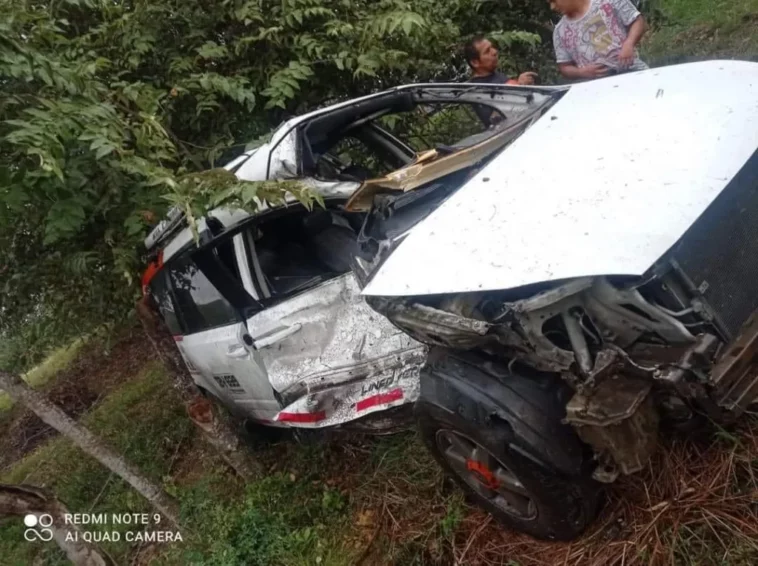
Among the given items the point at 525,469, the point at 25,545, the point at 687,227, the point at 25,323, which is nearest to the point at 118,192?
the point at 25,323

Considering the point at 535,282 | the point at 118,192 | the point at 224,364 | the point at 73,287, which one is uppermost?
the point at 118,192

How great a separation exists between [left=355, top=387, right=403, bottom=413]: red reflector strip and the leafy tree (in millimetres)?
1045

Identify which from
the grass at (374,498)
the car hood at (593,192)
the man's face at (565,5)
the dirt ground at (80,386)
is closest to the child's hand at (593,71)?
the man's face at (565,5)

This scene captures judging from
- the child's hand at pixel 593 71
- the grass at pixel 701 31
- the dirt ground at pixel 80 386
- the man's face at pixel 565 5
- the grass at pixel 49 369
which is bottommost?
the grass at pixel 49 369

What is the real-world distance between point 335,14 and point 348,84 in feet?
1.66

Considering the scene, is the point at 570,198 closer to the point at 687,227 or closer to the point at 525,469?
the point at 687,227

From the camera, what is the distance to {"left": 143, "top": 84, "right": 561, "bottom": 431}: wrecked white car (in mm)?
3023

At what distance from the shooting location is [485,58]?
14.3 ft

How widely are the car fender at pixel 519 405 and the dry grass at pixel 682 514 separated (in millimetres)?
410

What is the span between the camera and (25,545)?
17.2ft

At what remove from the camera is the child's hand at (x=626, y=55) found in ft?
12.7

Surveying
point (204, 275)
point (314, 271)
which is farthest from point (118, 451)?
point (314, 271)

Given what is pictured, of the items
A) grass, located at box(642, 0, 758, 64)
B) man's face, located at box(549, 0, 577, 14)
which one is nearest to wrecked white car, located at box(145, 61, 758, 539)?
man's face, located at box(549, 0, 577, 14)

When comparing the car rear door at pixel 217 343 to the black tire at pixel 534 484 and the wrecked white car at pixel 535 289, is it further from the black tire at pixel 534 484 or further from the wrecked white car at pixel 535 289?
the black tire at pixel 534 484
